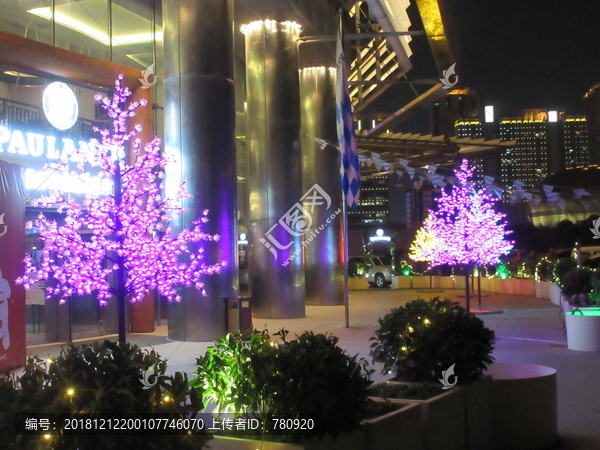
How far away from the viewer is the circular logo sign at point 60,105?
1605 cm

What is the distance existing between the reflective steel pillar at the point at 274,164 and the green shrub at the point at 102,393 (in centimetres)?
1722

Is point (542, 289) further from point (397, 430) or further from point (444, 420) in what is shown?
point (397, 430)

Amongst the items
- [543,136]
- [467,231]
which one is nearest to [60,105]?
[467,231]

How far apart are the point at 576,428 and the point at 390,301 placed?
1990 cm

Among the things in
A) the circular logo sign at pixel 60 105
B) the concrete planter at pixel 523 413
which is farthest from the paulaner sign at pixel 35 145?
the concrete planter at pixel 523 413

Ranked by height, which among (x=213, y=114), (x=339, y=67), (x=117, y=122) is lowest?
(x=117, y=122)

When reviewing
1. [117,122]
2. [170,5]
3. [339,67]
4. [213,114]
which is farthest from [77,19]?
[117,122]

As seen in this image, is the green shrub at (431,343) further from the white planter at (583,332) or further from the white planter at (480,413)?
the white planter at (583,332)

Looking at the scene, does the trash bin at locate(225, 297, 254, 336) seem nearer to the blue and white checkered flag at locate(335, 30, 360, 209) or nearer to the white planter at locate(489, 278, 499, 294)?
the blue and white checkered flag at locate(335, 30, 360, 209)

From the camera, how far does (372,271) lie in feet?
126

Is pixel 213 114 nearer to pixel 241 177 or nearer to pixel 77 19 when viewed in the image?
pixel 77 19

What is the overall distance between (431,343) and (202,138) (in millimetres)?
10014

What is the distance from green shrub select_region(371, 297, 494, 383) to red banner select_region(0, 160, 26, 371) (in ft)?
23.7

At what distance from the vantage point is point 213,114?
15562 millimetres
